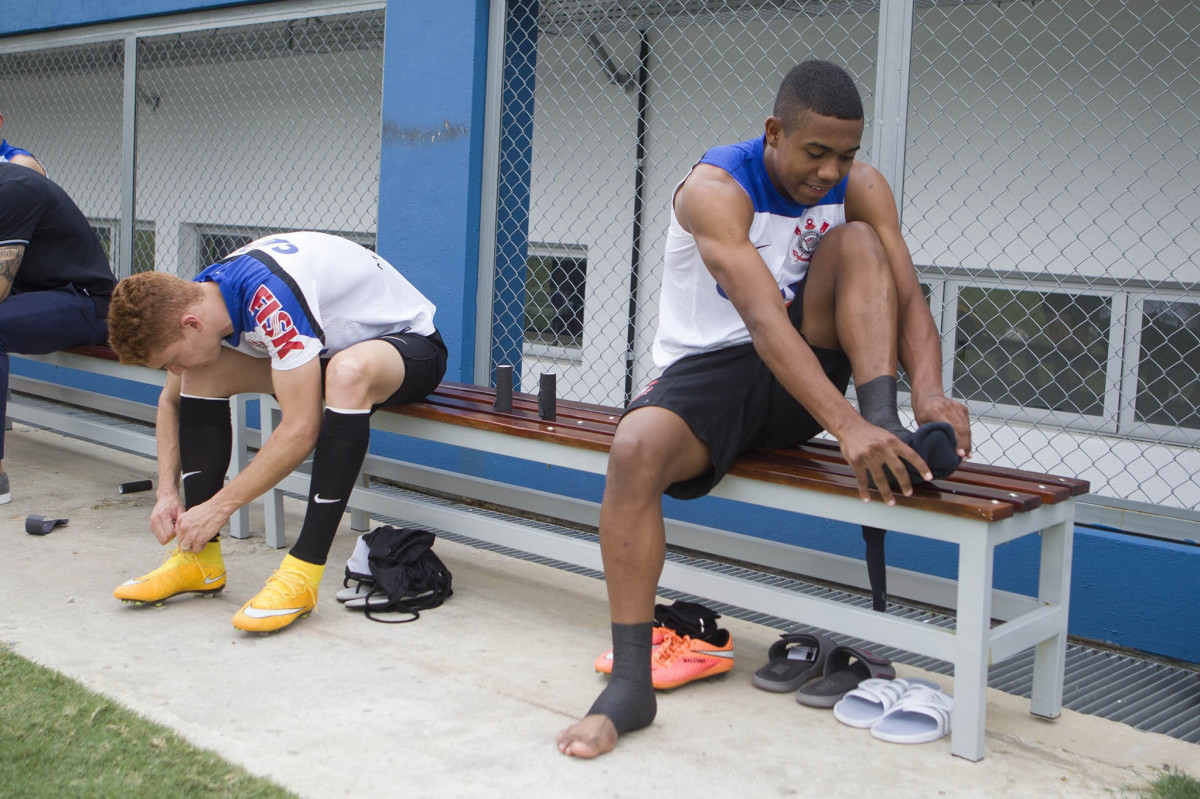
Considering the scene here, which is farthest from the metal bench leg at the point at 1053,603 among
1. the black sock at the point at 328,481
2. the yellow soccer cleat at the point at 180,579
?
the yellow soccer cleat at the point at 180,579

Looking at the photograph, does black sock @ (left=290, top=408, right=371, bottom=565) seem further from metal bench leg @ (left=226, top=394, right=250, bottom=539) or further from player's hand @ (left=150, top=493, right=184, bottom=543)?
metal bench leg @ (left=226, top=394, right=250, bottom=539)

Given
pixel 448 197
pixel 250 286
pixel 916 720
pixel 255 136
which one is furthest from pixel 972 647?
pixel 255 136

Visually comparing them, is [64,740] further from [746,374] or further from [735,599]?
[746,374]

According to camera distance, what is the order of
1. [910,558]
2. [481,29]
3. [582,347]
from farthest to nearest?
[582,347] < [481,29] < [910,558]

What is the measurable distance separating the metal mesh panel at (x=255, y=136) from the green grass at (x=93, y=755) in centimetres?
442

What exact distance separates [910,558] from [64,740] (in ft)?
7.69

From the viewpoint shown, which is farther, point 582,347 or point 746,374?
point 582,347

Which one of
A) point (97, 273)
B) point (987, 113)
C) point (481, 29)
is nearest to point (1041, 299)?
point (987, 113)

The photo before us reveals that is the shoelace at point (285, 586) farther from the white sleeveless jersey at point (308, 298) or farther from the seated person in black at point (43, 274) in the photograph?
the seated person in black at point (43, 274)

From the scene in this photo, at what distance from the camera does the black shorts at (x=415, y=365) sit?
9.87 ft

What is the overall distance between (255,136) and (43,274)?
325 centimetres

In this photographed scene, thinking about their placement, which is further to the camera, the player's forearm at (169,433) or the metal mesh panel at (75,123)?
the metal mesh panel at (75,123)

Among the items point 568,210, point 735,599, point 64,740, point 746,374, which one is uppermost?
point 568,210

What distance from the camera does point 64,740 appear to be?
6.69ft
